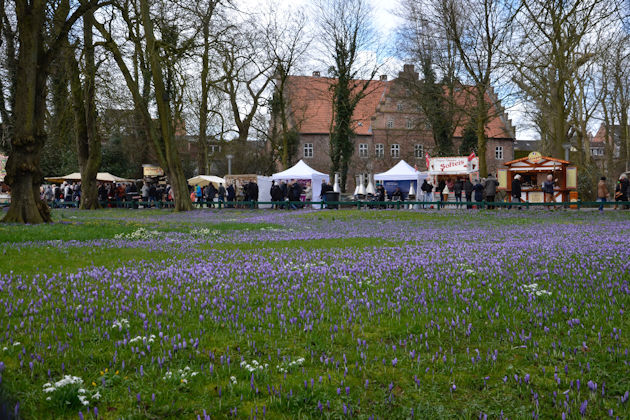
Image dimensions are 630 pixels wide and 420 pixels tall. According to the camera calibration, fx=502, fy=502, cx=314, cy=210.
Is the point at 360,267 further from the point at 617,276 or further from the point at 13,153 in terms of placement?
the point at 13,153

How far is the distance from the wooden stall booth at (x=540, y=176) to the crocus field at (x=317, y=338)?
80.8 feet

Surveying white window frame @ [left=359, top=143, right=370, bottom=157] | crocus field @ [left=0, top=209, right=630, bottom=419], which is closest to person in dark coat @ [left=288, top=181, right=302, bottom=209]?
crocus field @ [left=0, top=209, right=630, bottom=419]

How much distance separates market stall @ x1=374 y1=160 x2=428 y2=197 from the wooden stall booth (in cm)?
796

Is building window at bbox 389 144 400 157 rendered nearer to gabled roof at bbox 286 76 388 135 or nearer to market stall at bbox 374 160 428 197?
gabled roof at bbox 286 76 388 135

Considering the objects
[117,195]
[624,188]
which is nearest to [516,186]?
[624,188]

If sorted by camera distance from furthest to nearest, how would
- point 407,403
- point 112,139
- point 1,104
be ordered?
point 112,139 → point 1,104 → point 407,403

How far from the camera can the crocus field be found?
3064 millimetres

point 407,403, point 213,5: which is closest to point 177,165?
point 213,5

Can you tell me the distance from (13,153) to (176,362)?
15272mm

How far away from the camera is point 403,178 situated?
39375mm

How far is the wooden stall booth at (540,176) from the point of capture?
31025 millimetres

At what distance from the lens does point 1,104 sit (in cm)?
3048

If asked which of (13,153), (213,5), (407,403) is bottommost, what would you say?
(407,403)

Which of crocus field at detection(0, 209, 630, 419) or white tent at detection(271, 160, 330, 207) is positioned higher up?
white tent at detection(271, 160, 330, 207)
